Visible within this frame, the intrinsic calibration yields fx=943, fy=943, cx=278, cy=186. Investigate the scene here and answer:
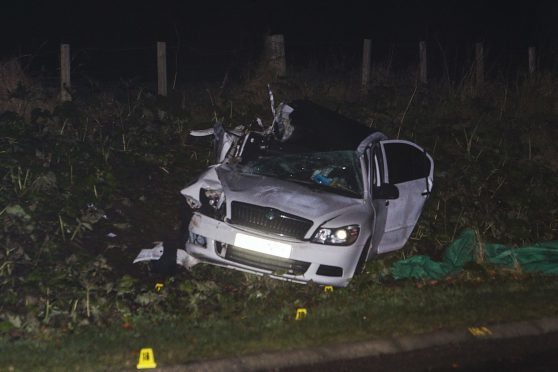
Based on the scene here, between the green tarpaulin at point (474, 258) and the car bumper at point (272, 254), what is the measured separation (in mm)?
1132

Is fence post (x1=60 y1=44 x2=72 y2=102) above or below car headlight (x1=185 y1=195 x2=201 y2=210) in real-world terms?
above

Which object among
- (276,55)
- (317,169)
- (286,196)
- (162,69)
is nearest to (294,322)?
(286,196)

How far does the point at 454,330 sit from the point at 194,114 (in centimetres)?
797

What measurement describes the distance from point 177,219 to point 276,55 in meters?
6.70

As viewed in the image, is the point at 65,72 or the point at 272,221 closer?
the point at 272,221

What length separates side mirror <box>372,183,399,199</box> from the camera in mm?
9867

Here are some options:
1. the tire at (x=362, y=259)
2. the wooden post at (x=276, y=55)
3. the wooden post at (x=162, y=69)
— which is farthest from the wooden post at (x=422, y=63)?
the tire at (x=362, y=259)

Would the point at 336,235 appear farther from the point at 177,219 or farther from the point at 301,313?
the point at 177,219

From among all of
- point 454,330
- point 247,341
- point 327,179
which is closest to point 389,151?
point 327,179

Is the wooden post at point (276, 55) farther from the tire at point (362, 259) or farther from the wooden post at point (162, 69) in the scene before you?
the tire at point (362, 259)

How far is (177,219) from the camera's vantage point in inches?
456

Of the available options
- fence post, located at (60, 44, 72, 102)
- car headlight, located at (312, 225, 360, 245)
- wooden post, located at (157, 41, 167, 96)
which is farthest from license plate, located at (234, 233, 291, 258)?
wooden post, located at (157, 41, 167, 96)

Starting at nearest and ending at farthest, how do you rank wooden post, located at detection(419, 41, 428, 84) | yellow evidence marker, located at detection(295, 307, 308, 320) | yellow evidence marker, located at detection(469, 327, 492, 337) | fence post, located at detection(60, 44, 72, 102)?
yellow evidence marker, located at detection(469, 327, 492, 337)
yellow evidence marker, located at detection(295, 307, 308, 320)
fence post, located at detection(60, 44, 72, 102)
wooden post, located at detection(419, 41, 428, 84)

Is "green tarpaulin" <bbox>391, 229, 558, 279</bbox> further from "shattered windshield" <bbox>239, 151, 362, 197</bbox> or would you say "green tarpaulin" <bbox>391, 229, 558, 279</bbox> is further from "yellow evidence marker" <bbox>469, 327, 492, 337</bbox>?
"yellow evidence marker" <bbox>469, 327, 492, 337</bbox>
